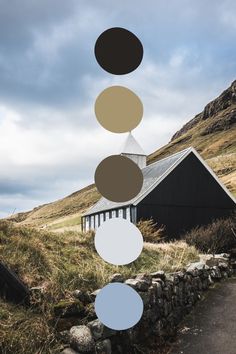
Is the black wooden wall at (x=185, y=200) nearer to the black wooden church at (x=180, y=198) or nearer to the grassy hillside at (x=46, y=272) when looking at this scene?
the black wooden church at (x=180, y=198)

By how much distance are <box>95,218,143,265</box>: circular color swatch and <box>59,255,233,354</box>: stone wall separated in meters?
2.20

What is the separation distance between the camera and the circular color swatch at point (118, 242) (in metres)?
3.80

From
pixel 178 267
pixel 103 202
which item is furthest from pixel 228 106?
pixel 178 267

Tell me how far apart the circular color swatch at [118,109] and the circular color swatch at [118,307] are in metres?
1.48

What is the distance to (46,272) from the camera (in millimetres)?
7715

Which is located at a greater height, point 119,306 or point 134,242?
point 134,242

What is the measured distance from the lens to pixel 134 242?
385cm

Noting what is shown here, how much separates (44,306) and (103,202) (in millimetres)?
29005

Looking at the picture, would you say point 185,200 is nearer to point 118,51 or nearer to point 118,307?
point 118,307

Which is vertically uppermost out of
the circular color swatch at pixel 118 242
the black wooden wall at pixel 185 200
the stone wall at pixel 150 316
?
the black wooden wall at pixel 185 200

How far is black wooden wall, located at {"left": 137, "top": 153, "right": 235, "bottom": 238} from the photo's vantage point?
27.4 metres

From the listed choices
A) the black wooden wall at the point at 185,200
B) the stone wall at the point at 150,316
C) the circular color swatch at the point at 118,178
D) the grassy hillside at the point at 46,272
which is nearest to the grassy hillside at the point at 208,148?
the black wooden wall at the point at 185,200

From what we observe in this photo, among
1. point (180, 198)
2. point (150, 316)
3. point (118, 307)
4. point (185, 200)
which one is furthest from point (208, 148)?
point (118, 307)

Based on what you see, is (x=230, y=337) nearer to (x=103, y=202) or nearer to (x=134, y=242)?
(x=134, y=242)
